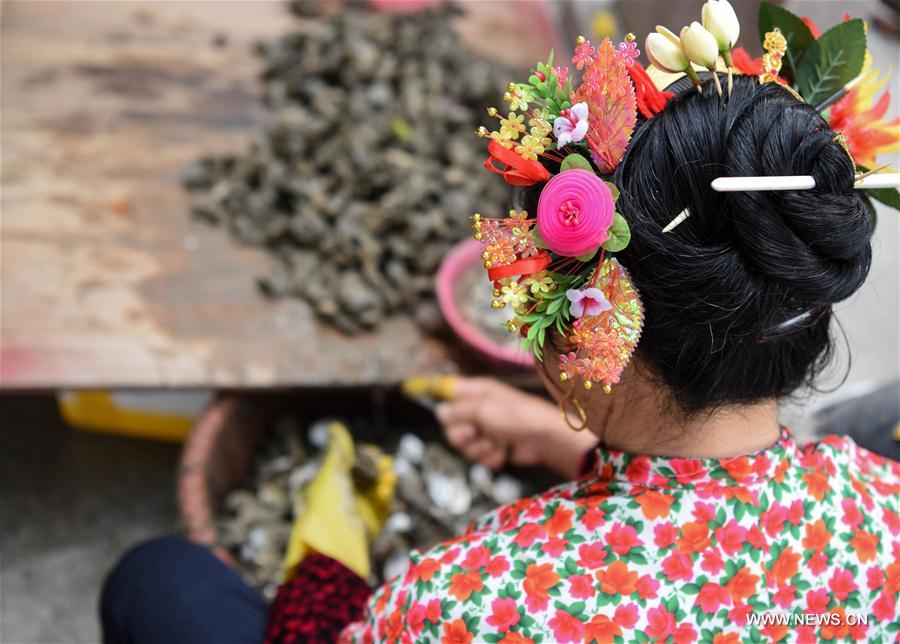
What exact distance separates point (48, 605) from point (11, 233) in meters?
0.88

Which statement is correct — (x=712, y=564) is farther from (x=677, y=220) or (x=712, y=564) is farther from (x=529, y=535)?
(x=677, y=220)

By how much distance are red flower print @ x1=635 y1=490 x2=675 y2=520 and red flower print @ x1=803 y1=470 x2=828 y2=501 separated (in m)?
0.16

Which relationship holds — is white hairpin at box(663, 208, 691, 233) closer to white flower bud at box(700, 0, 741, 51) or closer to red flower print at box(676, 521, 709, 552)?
white flower bud at box(700, 0, 741, 51)

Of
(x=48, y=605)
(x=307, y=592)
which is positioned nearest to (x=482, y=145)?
(x=307, y=592)

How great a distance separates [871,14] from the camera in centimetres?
229

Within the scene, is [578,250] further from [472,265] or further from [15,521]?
[15,521]

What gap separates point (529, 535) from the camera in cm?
93

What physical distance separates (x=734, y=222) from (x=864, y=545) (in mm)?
442

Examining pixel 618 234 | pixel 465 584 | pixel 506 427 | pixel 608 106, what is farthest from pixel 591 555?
pixel 506 427

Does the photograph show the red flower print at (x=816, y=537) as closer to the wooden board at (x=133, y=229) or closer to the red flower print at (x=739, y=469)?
the red flower print at (x=739, y=469)

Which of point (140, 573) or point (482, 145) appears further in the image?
point (482, 145)

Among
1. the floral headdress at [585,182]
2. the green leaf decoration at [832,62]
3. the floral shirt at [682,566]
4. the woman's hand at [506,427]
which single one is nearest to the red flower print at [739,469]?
the floral shirt at [682,566]

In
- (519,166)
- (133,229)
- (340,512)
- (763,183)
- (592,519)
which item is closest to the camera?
(763,183)

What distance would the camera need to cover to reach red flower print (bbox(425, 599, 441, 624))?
896 millimetres
